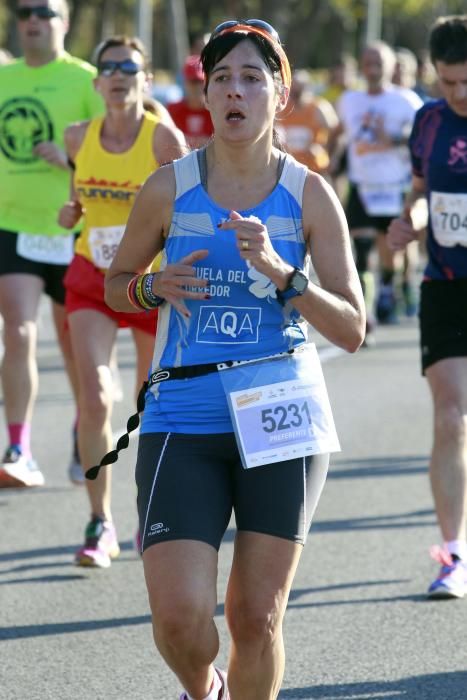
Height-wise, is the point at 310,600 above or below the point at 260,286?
below

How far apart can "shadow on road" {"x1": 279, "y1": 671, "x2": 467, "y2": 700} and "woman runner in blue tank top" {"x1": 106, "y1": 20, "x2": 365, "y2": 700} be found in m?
0.82

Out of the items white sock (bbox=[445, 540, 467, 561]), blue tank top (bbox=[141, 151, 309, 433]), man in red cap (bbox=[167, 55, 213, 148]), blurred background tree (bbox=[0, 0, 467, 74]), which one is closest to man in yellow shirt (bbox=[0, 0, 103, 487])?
white sock (bbox=[445, 540, 467, 561])

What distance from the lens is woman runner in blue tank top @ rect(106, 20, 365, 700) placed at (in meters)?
4.06

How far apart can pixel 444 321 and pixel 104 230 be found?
1.49 meters

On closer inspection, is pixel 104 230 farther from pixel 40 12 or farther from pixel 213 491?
pixel 213 491

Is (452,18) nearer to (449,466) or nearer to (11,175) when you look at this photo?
(449,466)

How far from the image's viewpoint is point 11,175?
811cm

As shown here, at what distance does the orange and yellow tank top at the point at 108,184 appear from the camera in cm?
676

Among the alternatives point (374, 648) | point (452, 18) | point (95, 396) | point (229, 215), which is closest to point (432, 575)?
point (374, 648)

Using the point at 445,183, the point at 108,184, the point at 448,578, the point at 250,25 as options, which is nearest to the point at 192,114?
the point at 108,184

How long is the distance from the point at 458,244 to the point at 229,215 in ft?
7.92

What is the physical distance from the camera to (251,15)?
187ft

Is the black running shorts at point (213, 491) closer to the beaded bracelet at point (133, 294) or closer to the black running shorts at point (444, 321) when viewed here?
the beaded bracelet at point (133, 294)

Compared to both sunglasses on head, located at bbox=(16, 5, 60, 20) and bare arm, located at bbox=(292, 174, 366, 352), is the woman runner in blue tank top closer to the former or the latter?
bare arm, located at bbox=(292, 174, 366, 352)
